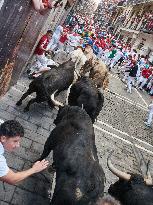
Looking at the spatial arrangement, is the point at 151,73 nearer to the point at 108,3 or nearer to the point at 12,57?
the point at 12,57

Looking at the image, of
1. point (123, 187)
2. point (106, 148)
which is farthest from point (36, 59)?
point (123, 187)

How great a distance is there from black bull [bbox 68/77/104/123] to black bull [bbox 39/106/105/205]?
271 centimetres

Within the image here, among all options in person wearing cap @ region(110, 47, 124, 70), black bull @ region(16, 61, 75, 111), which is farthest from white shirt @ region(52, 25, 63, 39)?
person wearing cap @ region(110, 47, 124, 70)

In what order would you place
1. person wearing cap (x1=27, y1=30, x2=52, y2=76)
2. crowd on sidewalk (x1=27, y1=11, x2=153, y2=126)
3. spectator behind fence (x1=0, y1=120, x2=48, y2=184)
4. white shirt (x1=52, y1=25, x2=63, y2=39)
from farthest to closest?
crowd on sidewalk (x1=27, y1=11, x2=153, y2=126) < white shirt (x1=52, y1=25, x2=63, y2=39) < person wearing cap (x1=27, y1=30, x2=52, y2=76) < spectator behind fence (x1=0, y1=120, x2=48, y2=184)

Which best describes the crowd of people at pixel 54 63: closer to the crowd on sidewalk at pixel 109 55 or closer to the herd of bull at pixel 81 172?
the crowd on sidewalk at pixel 109 55

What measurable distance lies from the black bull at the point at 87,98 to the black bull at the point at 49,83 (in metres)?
0.59

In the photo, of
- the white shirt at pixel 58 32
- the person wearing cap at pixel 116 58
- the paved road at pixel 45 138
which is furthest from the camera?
the person wearing cap at pixel 116 58

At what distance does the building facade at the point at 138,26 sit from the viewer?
5412 centimetres

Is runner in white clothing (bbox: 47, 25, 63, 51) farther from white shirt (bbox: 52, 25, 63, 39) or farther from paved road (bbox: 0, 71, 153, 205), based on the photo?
paved road (bbox: 0, 71, 153, 205)

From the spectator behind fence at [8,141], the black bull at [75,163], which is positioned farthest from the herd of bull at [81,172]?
the spectator behind fence at [8,141]

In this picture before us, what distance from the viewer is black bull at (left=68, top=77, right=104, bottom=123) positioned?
34.7 feet

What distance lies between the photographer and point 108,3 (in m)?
103

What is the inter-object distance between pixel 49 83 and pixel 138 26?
5620 cm

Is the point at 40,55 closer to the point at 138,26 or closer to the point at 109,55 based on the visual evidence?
the point at 109,55
